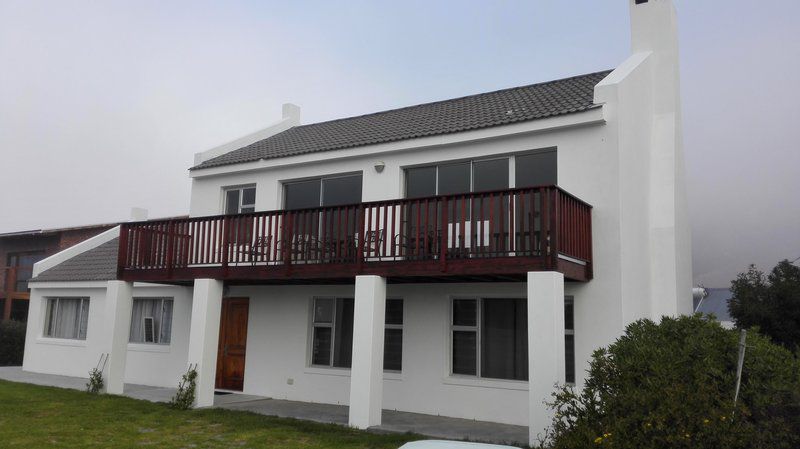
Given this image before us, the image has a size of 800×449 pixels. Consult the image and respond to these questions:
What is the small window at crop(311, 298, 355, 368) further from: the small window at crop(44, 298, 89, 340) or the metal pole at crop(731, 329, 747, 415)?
the metal pole at crop(731, 329, 747, 415)

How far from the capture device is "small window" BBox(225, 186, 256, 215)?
50.8ft

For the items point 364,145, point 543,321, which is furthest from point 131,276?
point 543,321

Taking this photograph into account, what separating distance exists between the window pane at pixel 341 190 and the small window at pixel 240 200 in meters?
2.05

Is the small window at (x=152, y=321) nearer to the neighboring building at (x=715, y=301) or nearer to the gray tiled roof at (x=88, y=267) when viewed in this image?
the gray tiled roof at (x=88, y=267)

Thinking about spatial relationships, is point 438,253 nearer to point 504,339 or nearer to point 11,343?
point 504,339

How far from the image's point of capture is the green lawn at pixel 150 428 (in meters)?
9.16

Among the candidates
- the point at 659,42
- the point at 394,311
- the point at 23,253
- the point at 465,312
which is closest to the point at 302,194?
the point at 394,311

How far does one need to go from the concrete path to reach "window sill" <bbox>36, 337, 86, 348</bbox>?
5.70 ft

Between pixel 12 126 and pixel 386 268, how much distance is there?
1824 cm

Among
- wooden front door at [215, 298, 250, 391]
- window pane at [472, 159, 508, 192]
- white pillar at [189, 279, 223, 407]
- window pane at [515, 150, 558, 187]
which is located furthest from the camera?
wooden front door at [215, 298, 250, 391]

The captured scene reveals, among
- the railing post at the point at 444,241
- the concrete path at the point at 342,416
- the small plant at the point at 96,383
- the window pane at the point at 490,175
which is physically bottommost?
the concrete path at the point at 342,416

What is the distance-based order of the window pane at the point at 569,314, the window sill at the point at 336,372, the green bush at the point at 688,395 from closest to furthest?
the green bush at the point at 688,395 < the window pane at the point at 569,314 < the window sill at the point at 336,372

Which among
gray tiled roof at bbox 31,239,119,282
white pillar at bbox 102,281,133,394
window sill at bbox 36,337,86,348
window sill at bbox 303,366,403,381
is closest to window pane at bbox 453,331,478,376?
window sill at bbox 303,366,403,381

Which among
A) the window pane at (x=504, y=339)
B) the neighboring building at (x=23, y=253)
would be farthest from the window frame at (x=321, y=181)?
the neighboring building at (x=23, y=253)
